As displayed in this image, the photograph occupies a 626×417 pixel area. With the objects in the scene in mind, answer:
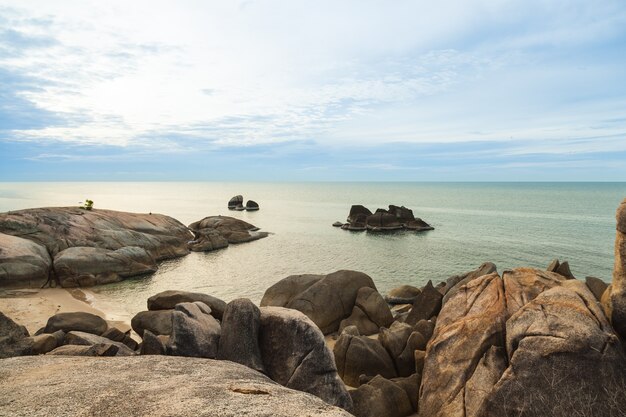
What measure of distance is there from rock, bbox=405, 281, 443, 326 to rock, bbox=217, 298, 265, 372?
39.4ft

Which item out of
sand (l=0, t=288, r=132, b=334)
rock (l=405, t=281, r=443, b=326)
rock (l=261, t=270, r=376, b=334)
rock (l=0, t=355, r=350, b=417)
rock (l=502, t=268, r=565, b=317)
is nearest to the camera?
rock (l=0, t=355, r=350, b=417)

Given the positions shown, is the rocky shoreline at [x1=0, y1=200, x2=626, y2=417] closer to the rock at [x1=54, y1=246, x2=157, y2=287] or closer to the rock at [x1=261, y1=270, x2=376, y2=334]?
the rock at [x1=261, y1=270, x2=376, y2=334]

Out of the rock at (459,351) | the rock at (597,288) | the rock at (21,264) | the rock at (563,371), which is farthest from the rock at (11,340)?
the rock at (21,264)

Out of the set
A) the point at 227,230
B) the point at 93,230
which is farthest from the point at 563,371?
the point at 227,230

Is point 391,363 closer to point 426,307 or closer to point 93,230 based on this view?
point 426,307

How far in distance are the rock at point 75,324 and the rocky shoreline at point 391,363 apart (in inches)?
158

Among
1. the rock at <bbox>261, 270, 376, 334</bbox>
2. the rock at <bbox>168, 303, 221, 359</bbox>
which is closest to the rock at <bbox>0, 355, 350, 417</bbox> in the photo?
the rock at <bbox>168, 303, 221, 359</bbox>

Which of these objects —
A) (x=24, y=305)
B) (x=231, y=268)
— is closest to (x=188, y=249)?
(x=231, y=268)

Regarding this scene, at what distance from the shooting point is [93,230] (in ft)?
147

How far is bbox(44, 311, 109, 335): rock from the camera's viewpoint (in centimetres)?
1795

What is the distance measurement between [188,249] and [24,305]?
92.3 feet

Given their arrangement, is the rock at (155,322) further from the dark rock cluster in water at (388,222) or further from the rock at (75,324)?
the dark rock cluster in water at (388,222)

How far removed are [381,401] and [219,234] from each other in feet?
168

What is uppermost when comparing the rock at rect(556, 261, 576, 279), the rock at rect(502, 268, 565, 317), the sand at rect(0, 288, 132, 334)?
the rock at rect(502, 268, 565, 317)
